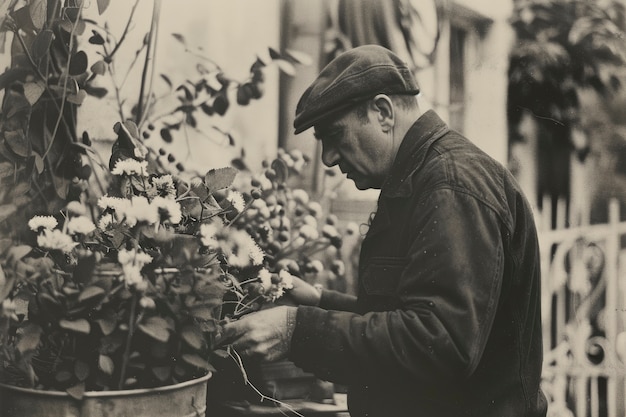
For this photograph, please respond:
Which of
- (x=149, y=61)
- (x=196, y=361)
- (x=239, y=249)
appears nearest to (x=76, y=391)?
(x=196, y=361)

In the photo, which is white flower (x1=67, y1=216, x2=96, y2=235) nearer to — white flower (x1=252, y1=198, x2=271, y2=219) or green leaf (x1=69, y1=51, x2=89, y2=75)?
white flower (x1=252, y1=198, x2=271, y2=219)

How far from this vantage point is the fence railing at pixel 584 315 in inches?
83.9

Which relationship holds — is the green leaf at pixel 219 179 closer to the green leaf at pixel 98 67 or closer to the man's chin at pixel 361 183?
the man's chin at pixel 361 183

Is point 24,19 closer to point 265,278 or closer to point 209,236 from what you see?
point 209,236

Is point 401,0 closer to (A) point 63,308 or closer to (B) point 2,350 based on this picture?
(A) point 63,308

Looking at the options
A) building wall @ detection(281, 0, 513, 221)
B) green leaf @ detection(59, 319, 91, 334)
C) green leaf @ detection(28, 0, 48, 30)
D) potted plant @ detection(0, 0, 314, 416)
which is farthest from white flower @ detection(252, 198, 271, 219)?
green leaf @ detection(28, 0, 48, 30)

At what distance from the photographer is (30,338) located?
1527mm

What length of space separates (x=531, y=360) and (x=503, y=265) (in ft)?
1.10

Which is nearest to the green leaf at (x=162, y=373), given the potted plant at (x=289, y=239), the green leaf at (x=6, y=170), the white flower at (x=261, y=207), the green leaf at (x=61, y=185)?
the potted plant at (x=289, y=239)

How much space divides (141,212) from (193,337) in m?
0.31

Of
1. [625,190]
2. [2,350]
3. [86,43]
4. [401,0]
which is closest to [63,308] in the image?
[2,350]

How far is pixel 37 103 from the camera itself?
206 centimetres

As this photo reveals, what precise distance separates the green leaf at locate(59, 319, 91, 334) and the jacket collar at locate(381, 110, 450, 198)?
2.67 feet

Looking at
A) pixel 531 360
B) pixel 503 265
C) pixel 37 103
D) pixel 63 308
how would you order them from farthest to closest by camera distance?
1. pixel 37 103
2. pixel 531 360
3. pixel 503 265
4. pixel 63 308
